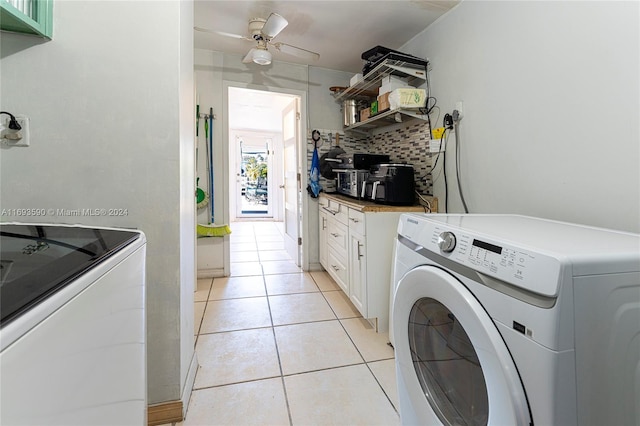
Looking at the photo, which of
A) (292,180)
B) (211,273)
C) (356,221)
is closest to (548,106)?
(356,221)

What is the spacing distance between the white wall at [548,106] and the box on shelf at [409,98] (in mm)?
178

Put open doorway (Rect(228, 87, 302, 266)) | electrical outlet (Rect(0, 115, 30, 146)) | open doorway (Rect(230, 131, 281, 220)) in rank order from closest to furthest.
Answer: electrical outlet (Rect(0, 115, 30, 146)), open doorway (Rect(228, 87, 302, 266)), open doorway (Rect(230, 131, 281, 220))

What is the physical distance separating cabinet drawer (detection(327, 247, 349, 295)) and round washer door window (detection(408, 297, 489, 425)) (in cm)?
126

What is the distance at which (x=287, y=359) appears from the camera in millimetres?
1636

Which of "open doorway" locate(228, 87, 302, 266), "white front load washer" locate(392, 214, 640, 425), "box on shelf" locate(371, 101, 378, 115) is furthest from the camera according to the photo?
"open doorway" locate(228, 87, 302, 266)

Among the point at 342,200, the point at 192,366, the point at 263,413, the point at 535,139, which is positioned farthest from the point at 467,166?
the point at 192,366

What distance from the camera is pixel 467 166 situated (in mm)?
1853

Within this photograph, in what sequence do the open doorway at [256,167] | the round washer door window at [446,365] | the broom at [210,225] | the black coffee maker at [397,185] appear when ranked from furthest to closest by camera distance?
the open doorway at [256,167]
the broom at [210,225]
the black coffee maker at [397,185]
the round washer door window at [446,365]

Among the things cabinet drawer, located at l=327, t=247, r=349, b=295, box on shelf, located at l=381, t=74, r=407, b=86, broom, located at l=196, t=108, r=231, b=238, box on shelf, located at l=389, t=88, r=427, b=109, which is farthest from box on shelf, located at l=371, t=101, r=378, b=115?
broom, located at l=196, t=108, r=231, b=238

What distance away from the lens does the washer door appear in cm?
62

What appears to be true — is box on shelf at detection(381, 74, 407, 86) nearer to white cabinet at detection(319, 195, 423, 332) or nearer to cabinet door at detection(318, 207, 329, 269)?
white cabinet at detection(319, 195, 423, 332)

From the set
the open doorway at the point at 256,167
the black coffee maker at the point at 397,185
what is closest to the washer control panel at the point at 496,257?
the black coffee maker at the point at 397,185

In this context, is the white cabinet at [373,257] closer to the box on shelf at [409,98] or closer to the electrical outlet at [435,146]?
the electrical outlet at [435,146]

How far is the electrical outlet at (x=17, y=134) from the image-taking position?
3.27 feet
